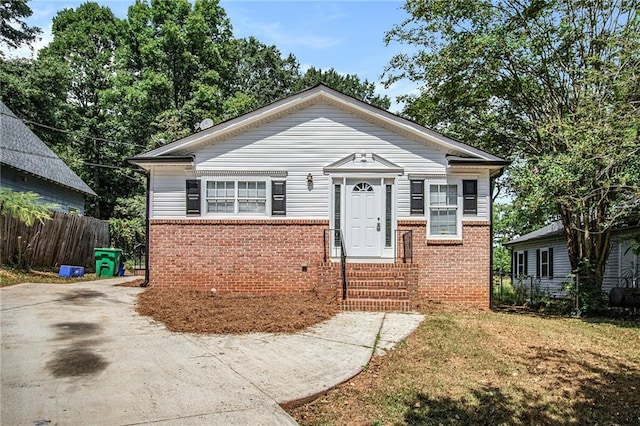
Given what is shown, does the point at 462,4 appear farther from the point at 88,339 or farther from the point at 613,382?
the point at 88,339

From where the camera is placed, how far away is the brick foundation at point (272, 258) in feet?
37.4

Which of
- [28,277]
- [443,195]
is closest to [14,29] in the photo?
[28,277]

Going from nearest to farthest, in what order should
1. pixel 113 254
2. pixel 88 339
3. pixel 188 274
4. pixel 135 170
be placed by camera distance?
pixel 88 339, pixel 188 274, pixel 113 254, pixel 135 170

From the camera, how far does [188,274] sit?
11.4 metres

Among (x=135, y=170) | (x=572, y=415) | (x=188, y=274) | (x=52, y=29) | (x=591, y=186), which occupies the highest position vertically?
(x=52, y=29)

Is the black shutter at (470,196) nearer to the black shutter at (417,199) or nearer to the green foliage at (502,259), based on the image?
the black shutter at (417,199)

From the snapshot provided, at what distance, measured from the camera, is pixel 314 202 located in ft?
38.3

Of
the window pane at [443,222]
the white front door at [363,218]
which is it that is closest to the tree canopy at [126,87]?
the white front door at [363,218]

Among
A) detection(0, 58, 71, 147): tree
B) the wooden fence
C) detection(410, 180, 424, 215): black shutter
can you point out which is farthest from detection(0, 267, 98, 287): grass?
detection(0, 58, 71, 147): tree

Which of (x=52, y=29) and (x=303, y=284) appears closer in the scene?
(x=303, y=284)

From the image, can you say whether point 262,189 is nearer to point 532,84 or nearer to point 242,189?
point 242,189

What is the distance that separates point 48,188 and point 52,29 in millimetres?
18687

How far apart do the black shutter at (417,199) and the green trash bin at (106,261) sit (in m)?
10.4

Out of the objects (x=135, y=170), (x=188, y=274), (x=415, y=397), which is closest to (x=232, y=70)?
(x=135, y=170)
